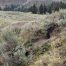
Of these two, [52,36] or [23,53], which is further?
[52,36]

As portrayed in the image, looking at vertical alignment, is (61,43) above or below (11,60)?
above

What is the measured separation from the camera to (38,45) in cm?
1429

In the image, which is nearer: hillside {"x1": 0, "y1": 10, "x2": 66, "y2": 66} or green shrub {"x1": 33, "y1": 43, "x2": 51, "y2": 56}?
A: hillside {"x1": 0, "y1": 10, "x2": 66, "y2": 66}

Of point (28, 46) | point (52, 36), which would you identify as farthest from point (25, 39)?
point (52, 36)

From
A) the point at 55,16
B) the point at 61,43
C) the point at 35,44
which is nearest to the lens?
the point at 61,43

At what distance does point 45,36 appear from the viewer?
15.3 meters

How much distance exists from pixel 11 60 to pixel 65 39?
308 cm

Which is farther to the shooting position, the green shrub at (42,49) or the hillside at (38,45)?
the green shrub at (42,49)

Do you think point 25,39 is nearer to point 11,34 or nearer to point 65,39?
point 11,34

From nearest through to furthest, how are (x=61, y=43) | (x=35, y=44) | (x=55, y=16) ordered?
(x=61, y=43) → (x=35, y=44) → (x=55, y=16)

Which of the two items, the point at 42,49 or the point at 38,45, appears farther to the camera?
the point at 38,45

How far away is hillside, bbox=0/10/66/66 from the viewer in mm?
12148

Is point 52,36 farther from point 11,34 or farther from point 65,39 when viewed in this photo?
point 11,34

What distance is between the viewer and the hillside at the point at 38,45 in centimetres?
1215
